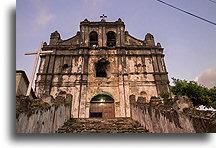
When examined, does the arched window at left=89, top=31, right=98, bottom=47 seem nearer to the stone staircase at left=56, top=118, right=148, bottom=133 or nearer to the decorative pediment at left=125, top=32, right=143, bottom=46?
the decorative pediment at left=125, top=32, right=143, bottom=46

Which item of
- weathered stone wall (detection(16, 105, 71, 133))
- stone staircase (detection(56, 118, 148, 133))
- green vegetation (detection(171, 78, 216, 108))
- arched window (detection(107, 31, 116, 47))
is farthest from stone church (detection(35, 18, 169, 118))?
weathered stone wall (detection(16, 105, 71, 133))

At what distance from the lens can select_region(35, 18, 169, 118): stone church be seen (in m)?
10.0

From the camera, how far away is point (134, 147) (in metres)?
2.83

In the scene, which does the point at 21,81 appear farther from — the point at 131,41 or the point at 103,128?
the point at 131,41

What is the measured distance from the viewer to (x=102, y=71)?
40.3 ft

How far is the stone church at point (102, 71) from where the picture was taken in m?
10.0

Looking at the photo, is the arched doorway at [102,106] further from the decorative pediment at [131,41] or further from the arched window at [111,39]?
the arched window at [111,39]

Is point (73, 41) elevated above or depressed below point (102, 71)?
above

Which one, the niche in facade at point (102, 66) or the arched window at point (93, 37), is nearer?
the niche in facade at point (102, 66)

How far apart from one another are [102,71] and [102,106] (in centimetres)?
322

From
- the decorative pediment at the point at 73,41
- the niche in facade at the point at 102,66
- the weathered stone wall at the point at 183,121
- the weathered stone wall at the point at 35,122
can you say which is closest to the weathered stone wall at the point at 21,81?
the weathered stone wall at the point at 35,122


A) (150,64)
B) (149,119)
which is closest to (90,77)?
(150,64)

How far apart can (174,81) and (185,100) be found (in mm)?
6955

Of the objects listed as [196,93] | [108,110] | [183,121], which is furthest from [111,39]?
[183,121]
